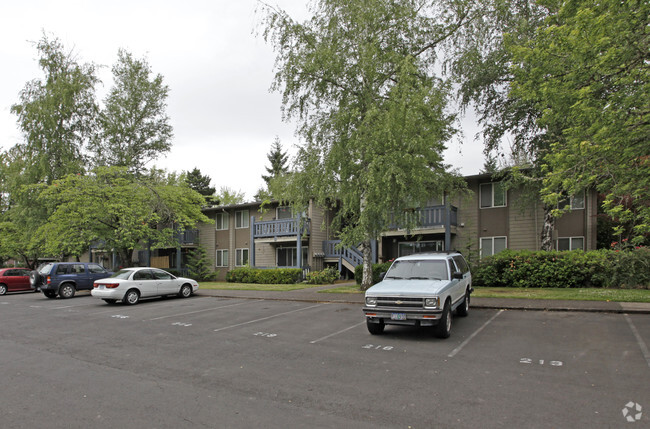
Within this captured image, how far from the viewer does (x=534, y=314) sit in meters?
11.1

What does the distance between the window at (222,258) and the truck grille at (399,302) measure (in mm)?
24951

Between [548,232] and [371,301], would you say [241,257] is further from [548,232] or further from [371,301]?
[371,301]

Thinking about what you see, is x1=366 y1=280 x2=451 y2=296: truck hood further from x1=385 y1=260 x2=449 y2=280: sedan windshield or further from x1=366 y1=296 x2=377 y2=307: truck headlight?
x1=385 y1=260 x2=449 y2=280: sedan windshield

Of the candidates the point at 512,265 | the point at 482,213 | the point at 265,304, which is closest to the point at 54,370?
the point at 265,304

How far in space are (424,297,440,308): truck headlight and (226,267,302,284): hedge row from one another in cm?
1642

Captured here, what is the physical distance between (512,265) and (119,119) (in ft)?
109

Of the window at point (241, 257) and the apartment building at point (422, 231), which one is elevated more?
the apartment building at point (422, 231)

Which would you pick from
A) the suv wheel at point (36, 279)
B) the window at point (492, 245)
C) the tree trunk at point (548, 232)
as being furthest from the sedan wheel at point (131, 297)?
the tree trunk at point (548, 232)

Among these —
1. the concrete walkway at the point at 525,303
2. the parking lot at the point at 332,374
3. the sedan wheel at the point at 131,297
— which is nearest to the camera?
the parking lot at the point at 332,374

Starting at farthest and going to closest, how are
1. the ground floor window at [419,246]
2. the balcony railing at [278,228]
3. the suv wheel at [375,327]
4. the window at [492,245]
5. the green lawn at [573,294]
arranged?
the balcony railing at [278,228]
the ground floor window at [419,246]
the window at [492,245]
the green lawn at [573,294]
the suv wheel at [375,327]

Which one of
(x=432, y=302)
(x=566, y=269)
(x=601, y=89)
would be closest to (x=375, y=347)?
(x=432, y=302)

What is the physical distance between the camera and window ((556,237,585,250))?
19.5 metres

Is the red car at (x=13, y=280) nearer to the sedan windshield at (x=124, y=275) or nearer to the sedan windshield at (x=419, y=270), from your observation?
the sedan windshield at (x=124, y=275)

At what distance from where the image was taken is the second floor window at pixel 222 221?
32.4 meters
